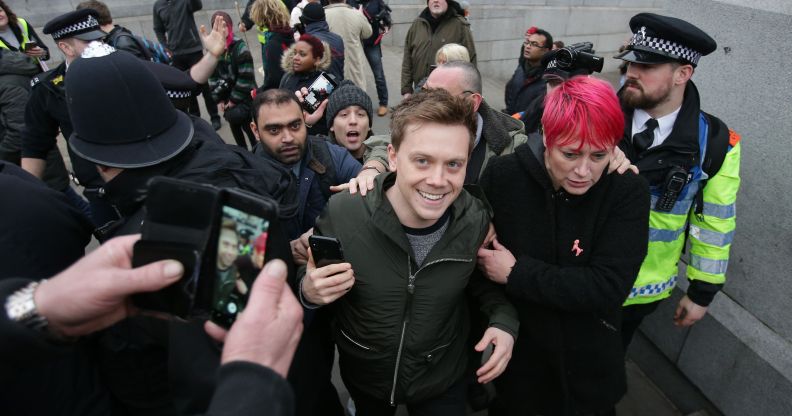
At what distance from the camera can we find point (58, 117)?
10.4ft

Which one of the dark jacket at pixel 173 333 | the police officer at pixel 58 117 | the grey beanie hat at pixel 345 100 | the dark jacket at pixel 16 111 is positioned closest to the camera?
the dark jacket at pixel 173 333

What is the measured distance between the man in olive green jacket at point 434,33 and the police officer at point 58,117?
3748 mm

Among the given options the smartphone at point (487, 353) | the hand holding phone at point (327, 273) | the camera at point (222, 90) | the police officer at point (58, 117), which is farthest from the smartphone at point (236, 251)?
the camera at point (222, 90)

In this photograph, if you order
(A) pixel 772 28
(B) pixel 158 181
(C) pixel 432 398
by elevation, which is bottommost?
(C) pixel 432 398

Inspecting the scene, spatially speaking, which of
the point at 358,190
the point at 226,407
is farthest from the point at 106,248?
the point at 358,190

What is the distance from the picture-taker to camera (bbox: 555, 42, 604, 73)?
311 centimetres

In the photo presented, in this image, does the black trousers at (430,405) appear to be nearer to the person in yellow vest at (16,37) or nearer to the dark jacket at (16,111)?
the dark jacket at (16,111)

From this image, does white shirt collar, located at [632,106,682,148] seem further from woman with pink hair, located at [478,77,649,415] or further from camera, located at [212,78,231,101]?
camera, located at [212,78,231,101]

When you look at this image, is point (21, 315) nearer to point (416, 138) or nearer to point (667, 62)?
point (416, 138)

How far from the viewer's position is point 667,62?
2369 millimetres

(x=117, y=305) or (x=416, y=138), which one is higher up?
(x=416, y=138)

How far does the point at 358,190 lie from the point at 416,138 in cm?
41

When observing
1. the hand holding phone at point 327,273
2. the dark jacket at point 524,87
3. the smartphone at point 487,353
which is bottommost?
the smartphone at point 487,353

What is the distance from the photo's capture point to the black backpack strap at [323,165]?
2822 mm
